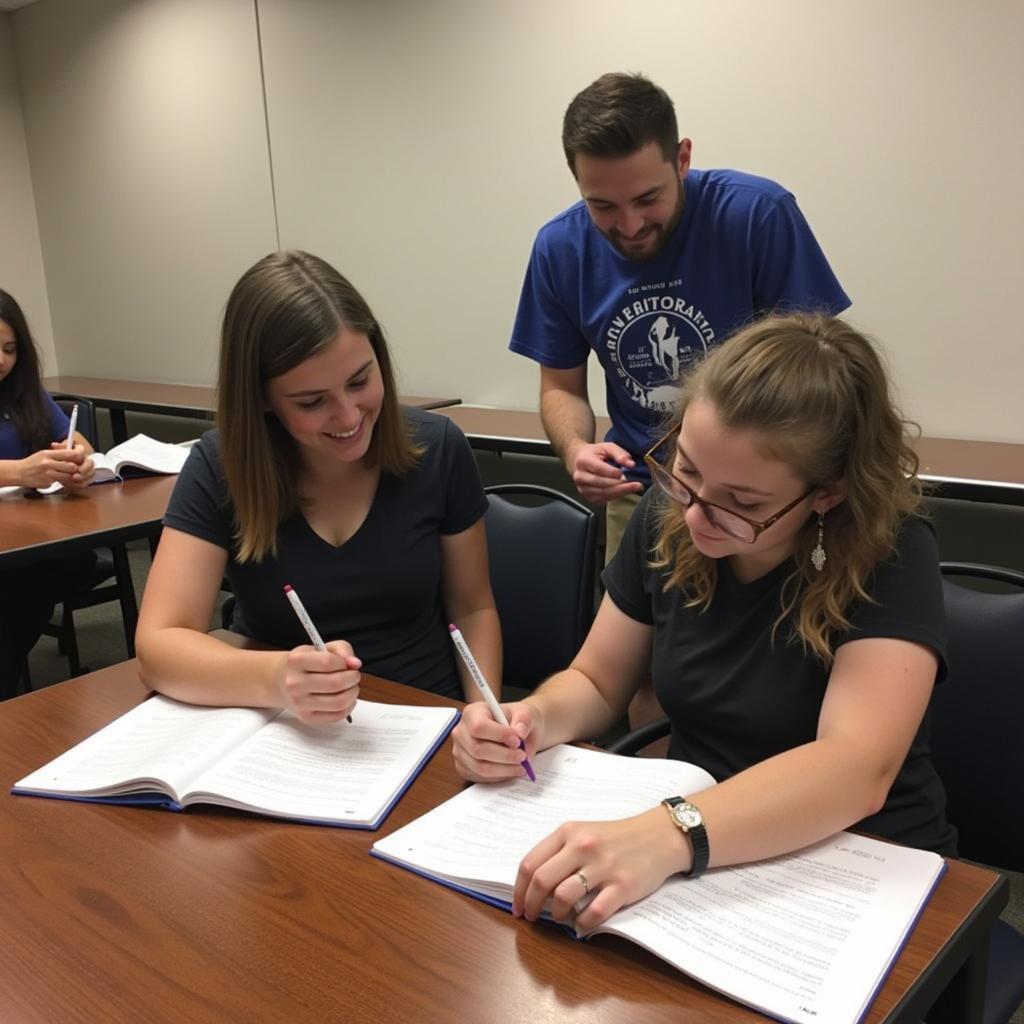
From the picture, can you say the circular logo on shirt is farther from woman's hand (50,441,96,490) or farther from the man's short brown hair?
woman's hand (50,441,96,490)

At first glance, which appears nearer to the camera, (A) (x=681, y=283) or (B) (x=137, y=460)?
(A) (x=681, y=283)

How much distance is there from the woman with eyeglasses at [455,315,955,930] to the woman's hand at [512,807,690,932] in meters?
0.03

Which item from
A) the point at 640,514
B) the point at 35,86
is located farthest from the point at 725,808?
the point at 35,86

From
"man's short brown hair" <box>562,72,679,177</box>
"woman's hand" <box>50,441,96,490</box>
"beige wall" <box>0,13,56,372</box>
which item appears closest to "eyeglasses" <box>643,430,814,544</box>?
"man's short brown hair" <box>562,72,679,177</box>

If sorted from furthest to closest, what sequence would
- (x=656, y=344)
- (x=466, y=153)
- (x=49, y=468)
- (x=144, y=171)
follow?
(x=144, y=171) → (x=466, y=153) → (x=49, y=468) → (x=656, y=344)

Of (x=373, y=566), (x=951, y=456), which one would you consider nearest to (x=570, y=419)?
(x=373, y=566)

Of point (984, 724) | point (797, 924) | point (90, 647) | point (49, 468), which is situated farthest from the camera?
point (90, 647)

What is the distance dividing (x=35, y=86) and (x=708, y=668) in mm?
6048

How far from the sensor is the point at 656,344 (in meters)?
2.05

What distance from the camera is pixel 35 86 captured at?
5.69 metres

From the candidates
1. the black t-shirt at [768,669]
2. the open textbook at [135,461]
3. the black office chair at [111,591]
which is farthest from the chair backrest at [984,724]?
the black office chair at [111,591]

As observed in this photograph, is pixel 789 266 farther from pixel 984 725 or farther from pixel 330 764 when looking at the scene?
pixel 330 764

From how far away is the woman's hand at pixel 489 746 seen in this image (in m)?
1.08

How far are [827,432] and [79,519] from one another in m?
1.85
